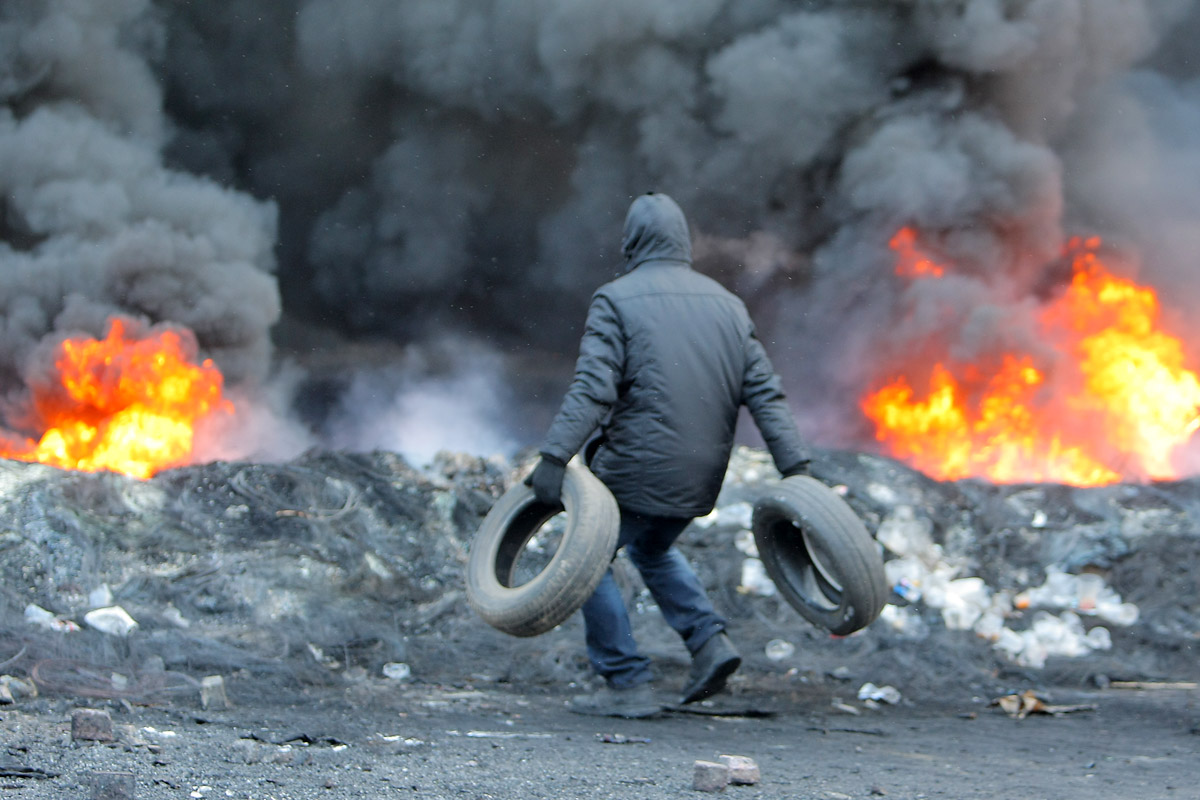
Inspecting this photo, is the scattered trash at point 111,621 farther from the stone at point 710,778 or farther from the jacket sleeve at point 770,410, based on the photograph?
the stone at point 710,778

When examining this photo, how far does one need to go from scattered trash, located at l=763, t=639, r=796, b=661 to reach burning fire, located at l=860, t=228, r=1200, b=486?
4584 mm

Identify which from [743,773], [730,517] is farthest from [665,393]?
[730,517]

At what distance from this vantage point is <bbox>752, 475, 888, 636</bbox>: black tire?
343cm

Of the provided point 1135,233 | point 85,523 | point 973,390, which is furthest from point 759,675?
point 1135,233

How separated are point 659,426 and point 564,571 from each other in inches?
25.7

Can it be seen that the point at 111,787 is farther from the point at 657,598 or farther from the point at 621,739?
the point at 657,598

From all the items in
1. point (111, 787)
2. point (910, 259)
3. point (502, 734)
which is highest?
point (910, 259)

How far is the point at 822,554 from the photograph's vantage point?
3.65m

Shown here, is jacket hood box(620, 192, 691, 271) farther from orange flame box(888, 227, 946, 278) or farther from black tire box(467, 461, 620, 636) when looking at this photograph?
orange flame box(888, 227, 946, 278)

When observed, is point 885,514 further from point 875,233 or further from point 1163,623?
point 875,233

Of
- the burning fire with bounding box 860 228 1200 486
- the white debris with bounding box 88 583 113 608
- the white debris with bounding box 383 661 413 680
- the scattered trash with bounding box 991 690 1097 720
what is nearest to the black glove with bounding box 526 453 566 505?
the white debris with bounding box 383 661 413 680

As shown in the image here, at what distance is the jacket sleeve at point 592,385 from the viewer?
3.43m

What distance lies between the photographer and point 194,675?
12.3ft

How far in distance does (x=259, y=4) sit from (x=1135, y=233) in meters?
9.32
